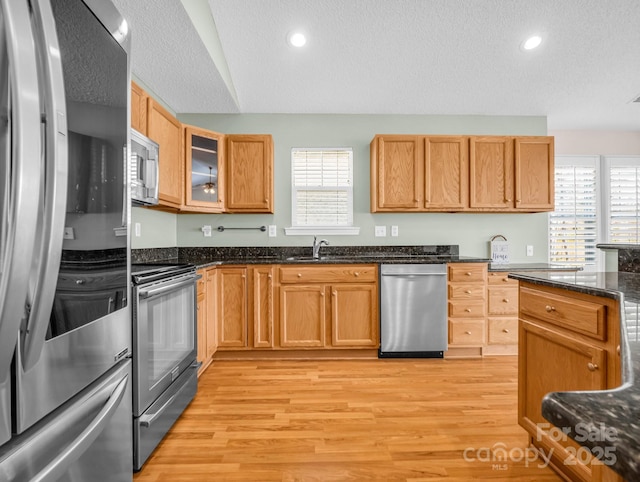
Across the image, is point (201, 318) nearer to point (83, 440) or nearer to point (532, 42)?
point (83, 440)

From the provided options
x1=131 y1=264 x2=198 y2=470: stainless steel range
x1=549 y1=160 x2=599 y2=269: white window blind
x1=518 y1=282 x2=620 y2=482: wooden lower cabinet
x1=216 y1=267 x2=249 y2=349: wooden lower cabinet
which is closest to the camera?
x1=518 y1=282 x2=620 y2=482: wooden lower cabinet

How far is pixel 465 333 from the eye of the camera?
320cm

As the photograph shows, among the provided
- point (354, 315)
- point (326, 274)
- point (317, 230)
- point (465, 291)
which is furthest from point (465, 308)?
point (317, 230)

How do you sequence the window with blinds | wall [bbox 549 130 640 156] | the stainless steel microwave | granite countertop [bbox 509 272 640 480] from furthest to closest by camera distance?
1. wall [bbox 549 130 640 156]
2. the window with blinds
3. the stainless steel microwave
4. granite countertop [bbox 509 272 640 480]

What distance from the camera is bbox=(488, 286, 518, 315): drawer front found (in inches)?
129

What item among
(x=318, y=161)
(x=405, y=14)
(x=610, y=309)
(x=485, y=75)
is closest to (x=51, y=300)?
(x=610, y=309)

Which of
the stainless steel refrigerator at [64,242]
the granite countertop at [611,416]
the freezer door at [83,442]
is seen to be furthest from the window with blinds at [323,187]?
the granite countertop at [611,416]

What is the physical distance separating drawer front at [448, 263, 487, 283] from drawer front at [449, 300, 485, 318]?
20cm

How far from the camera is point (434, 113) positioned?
3.81 metres

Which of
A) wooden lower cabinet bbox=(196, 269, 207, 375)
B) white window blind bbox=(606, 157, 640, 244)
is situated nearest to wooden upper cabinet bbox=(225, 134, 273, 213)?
wooden lower cabinet bbox=(196, 269, 207, 375)

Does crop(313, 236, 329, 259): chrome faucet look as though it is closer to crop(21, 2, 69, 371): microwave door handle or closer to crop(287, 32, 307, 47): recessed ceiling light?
crop(287, 32, 307, 47): recessed ceiling light

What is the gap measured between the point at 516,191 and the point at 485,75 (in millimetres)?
1195

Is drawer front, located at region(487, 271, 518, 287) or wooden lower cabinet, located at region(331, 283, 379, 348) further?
drawer front, located at region(487, 271, 518, 287)

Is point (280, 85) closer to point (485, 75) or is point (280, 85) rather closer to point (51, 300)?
point (485, 75)
